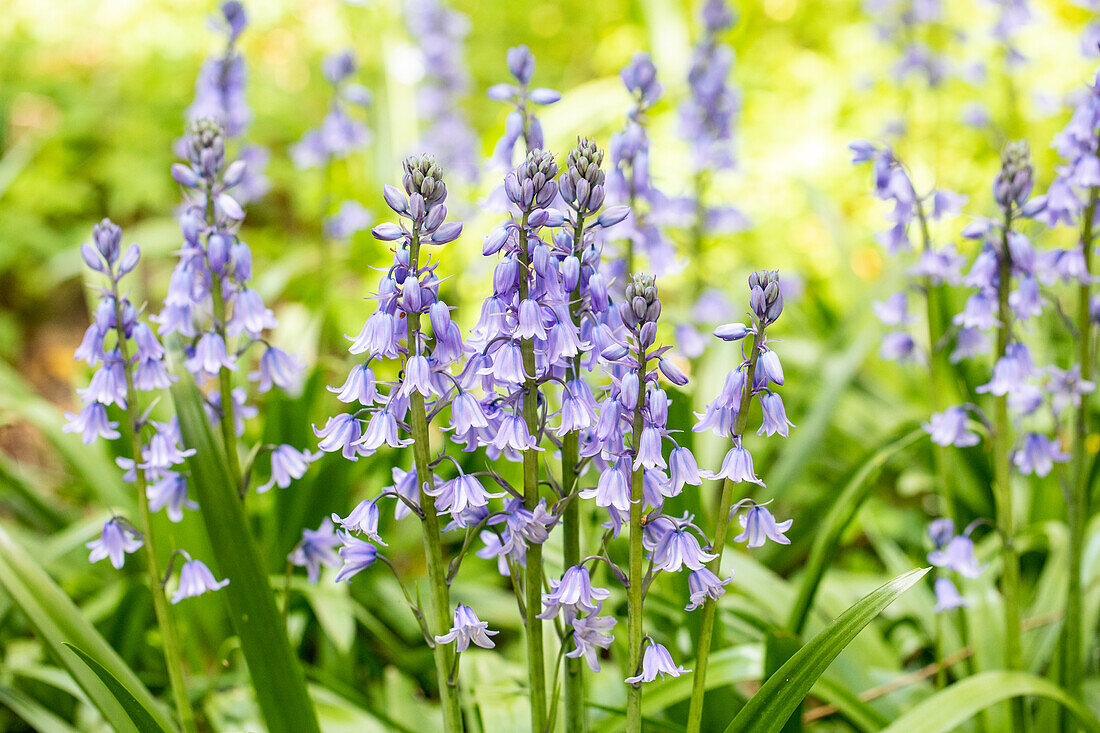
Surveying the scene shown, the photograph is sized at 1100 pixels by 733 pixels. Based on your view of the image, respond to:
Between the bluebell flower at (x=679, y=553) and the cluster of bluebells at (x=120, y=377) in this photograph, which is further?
the cluster of bluebells at (x=120, y=377)

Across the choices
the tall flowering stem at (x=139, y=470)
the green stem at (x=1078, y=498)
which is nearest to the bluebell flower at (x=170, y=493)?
the tall flowering stem at (x=139, y=470)

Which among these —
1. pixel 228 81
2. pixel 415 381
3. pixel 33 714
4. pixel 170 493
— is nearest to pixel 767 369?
pixel 415 381

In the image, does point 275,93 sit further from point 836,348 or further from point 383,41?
point 836,348

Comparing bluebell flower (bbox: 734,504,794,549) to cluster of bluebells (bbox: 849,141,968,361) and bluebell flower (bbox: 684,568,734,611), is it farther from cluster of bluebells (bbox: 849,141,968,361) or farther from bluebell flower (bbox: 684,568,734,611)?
cluster of bluebells (bbox: 849,141,968,361)

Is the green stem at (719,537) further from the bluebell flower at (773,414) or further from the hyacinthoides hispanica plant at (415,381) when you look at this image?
the hyacinthoides hispanica plant at (415,381)

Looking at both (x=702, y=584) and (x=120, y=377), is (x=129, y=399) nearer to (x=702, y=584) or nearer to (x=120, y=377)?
(x=120, y=377)

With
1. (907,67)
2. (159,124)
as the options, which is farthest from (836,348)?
(159,124)

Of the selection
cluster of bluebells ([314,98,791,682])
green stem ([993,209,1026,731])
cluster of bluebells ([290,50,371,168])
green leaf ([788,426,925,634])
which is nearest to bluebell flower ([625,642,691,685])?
cluster of bluebells ([314,98,791,682])
